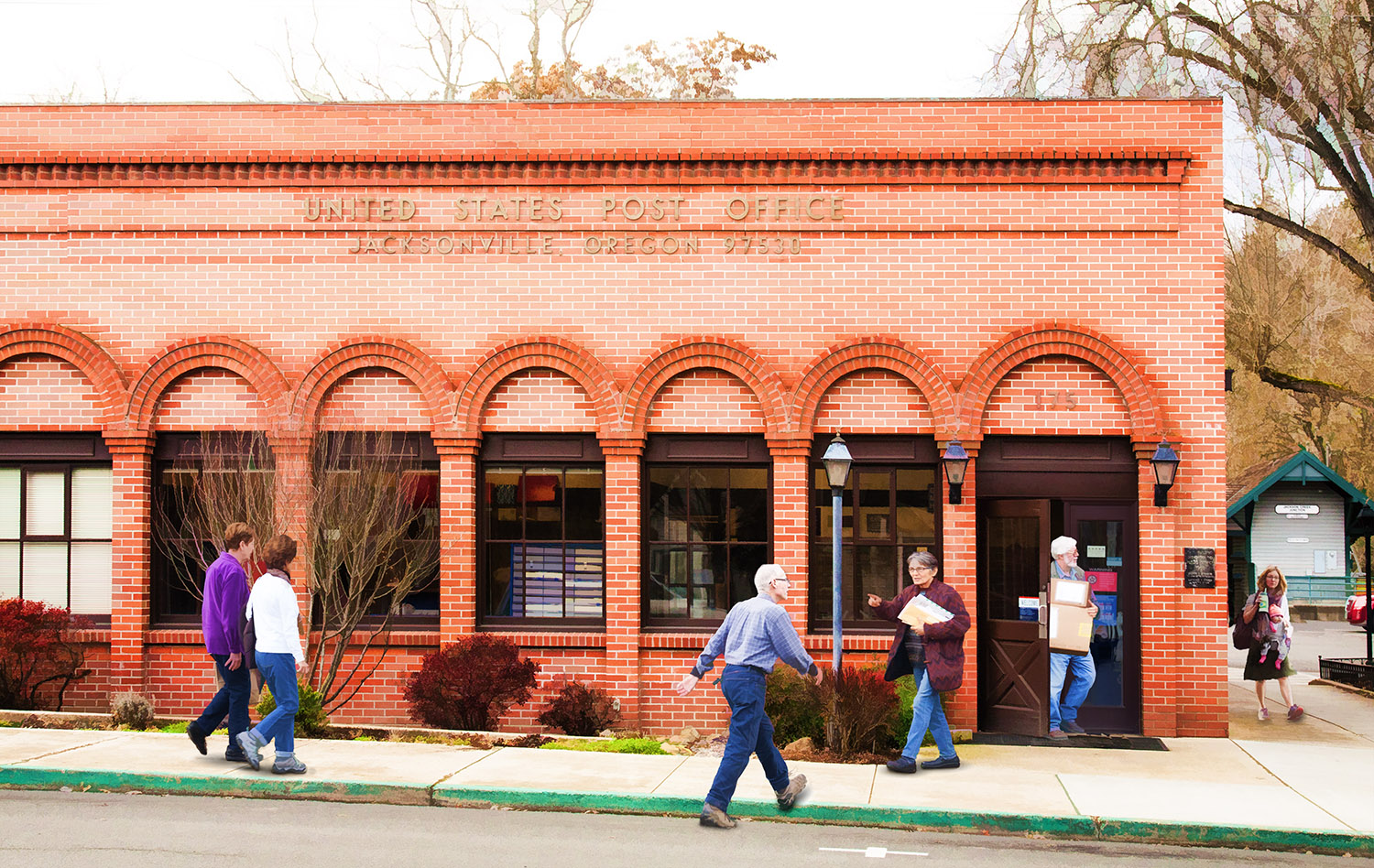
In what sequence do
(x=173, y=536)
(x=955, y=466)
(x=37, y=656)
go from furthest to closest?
(x=173, y=536)
(x=37, y=656)
(x=955, y=466)

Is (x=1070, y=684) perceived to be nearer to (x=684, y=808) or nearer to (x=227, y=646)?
(x=684, y=808)

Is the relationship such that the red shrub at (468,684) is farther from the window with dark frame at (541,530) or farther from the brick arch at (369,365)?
the brick arch at (369,365)

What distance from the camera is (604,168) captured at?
41.4ft

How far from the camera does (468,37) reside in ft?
89.6

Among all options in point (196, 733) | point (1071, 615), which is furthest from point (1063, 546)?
point (196, 733)

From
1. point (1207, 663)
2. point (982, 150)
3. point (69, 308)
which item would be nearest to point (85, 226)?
point (69, 308)

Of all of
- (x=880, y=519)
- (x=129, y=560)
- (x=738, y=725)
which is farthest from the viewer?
(x=129, y=560)

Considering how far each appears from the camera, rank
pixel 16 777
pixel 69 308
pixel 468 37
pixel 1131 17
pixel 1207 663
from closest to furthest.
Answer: pixel 16 777 < pixel 1207 663 < pixel 69 308 < pixel 1131 17 < pixel 468 37

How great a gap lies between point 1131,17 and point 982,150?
28.3 ft

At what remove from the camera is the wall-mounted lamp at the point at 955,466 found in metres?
11.9

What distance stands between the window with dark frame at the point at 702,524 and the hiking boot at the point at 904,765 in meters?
3.13

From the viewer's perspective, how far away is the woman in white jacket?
8.96 meters

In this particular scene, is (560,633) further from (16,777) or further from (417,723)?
(16,777)

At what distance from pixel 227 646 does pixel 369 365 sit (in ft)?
13.4
